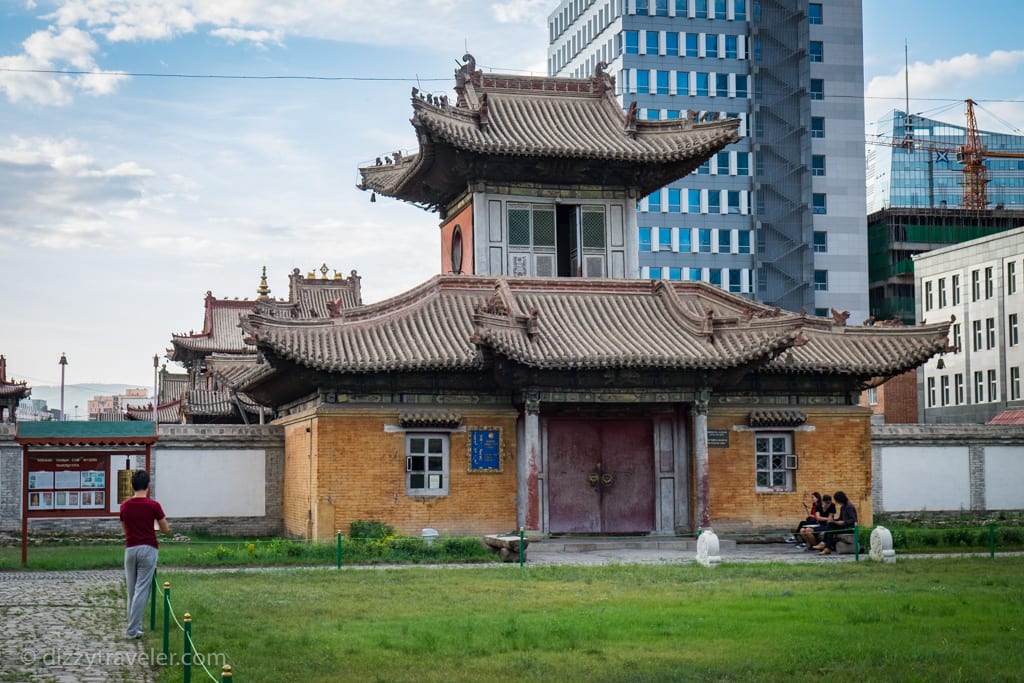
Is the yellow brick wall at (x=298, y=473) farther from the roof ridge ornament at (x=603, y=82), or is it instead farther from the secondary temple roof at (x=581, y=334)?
the roof ridge ornament at (x=603, y=82)

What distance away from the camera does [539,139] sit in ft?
110

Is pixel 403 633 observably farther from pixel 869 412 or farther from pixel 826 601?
pixel 869 412

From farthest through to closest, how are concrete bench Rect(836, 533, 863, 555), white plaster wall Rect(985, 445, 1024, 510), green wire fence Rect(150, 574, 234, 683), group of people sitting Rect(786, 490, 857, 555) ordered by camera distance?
white plaster wall Rect(985, 445, 1024, 510)
concrete bench Rect(836, 533, 863, 555)
group of people sitting Rect(786, 490, 857, 555)
green wire fence Rect(150, 574, 234, 683)

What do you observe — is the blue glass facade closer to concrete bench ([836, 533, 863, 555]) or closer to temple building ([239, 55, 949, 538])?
temple building ([239, 55, 949, 538])

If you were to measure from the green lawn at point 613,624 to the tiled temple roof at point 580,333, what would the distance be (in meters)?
7.25

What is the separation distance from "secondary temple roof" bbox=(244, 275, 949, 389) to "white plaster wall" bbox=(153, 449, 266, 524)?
6.35 meters

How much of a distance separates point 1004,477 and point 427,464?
1790cm

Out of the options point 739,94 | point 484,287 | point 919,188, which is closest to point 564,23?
point 739,94

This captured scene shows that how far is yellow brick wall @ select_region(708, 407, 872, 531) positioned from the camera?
3250 cm

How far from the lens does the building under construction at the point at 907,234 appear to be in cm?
9625

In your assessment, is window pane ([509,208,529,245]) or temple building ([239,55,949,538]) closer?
temple building ([239,55,949,538])

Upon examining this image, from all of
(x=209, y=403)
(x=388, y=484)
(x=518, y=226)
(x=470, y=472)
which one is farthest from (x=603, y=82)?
(x=209, y=403)

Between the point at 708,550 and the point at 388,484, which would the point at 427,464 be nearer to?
the point at 388,484

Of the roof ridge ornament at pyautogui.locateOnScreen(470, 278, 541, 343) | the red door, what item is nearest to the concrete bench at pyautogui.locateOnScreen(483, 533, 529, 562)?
the roof ridge ornament at pyautogui.locateOnScreen(470, 278, 541, 343)
